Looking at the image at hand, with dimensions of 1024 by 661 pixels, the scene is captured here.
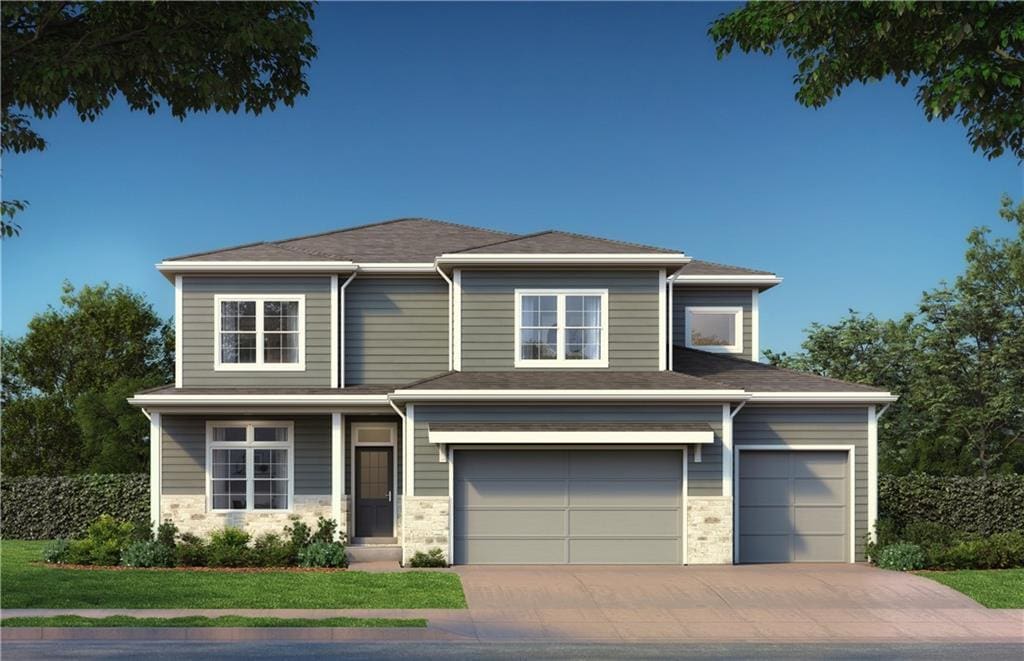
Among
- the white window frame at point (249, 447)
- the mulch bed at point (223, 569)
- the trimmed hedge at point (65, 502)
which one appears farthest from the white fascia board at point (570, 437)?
the trimmed hedge at point (65, 502)

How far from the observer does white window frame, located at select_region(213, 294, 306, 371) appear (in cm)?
2477

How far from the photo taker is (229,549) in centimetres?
2253

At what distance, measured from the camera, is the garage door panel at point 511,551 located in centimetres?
2211

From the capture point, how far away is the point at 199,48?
45.2ft

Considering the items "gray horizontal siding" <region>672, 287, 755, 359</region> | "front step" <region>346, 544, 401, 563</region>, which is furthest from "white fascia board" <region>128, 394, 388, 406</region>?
"gray horizontal siding" <region>672, 287, 755, 359</region>

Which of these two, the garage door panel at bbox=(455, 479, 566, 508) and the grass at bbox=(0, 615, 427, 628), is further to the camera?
the garage door panel at bbox=(455, 479, 566, 508)

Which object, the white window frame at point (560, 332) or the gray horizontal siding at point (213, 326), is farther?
the gray horizontal siding at point (213, 326)

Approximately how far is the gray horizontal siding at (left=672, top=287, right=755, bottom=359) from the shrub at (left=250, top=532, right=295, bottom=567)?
1020cm

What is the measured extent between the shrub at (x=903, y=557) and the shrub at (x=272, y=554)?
11.3 metres

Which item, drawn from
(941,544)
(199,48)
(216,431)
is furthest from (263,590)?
(941,544)

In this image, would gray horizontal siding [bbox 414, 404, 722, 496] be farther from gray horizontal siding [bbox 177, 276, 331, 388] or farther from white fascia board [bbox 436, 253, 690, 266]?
gray horizontal siding [bbox 177, 276, 331, 388]

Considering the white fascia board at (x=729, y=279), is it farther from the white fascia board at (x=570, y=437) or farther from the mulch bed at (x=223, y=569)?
the mulch bed at (x=223, y=569)

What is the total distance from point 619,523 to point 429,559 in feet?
12.2

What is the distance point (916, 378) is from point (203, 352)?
73.6ft
